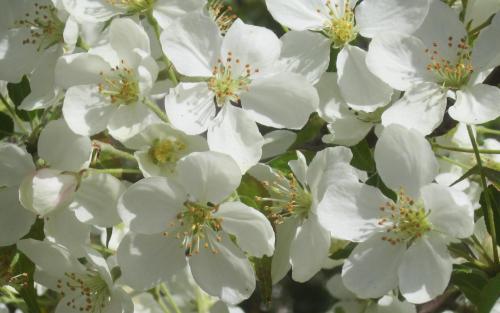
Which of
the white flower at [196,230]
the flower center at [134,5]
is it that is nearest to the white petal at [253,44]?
the flower center at [134,5]

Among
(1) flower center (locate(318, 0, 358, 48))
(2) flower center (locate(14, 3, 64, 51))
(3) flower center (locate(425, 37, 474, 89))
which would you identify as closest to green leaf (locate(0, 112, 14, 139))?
(2) flower center (locate(14, 3, 64, 51))

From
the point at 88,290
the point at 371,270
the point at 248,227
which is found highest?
the point at 248,227

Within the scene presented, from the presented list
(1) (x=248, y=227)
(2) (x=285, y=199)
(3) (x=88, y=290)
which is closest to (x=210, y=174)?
(1) (x=248, y=227)

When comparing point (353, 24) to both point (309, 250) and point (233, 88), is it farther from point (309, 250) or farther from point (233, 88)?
point (309, 250)

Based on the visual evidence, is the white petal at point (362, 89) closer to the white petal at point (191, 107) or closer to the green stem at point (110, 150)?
the white petal at point (191, 107)

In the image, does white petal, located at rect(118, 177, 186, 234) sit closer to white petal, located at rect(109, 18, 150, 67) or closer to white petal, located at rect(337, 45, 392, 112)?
white petal, located at rect(109, 18, 150, 67)
